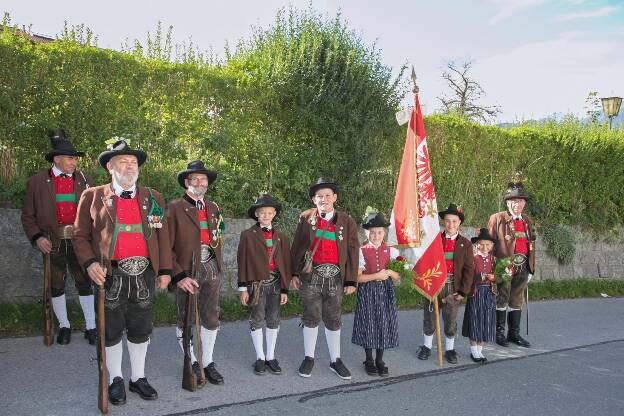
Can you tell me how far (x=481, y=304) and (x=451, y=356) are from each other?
712mm

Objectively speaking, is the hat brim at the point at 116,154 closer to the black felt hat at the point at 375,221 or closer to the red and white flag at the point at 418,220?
the black felt hat at the point at 375,221

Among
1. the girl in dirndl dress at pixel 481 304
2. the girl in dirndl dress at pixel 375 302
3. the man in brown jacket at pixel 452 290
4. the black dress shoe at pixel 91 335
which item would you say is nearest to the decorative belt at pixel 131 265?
the black dress shoe at pixel 91 335

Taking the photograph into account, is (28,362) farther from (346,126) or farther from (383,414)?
(346,126)

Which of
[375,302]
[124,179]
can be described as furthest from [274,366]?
[124,179]

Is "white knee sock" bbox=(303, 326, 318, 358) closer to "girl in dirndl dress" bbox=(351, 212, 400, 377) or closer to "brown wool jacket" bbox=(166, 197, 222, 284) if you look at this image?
"girl in dirndl dress" bbox=(351, 212, 400, 377)

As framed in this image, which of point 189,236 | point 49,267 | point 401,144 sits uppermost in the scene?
point 401,144

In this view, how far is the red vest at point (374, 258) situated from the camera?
6.20 meters

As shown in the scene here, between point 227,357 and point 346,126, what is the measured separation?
515cm

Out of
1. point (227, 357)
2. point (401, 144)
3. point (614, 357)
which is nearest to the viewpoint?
point (227, 357)

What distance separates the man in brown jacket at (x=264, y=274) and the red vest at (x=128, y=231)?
1.27 m

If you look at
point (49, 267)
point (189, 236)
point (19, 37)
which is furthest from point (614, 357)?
point (19, 37)

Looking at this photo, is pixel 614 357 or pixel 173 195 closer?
pixel 614 357

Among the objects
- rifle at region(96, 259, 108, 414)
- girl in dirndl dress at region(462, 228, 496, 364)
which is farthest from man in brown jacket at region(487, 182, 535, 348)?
rifle at region(96, 259, 108, 414)

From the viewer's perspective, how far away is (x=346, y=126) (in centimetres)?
1020
